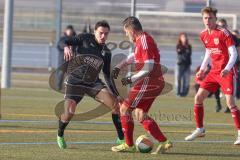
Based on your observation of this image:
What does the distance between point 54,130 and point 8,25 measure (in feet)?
42.9

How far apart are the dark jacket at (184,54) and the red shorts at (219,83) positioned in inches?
511

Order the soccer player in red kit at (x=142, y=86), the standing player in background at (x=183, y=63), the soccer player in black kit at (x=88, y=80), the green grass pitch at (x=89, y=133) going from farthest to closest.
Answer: the standing player in background at (x=183, y=63), the soccer player in black kit at (x=88, y=80), the soccer player in red kit at (x=142, y=86), the green grass pitch at (x=89, y=133)

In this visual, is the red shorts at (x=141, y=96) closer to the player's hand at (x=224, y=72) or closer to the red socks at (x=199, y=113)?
the player's hand at (x=224, y=72)

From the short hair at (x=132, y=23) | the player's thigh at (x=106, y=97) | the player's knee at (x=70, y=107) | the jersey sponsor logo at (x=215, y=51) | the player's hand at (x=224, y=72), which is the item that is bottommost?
the player's knee at (x=70, y=107)

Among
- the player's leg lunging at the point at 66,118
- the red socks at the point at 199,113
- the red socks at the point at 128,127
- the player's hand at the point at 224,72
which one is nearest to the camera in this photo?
the red socks at the point at 128,127

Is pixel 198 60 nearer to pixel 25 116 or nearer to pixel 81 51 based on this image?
pixel 25 116

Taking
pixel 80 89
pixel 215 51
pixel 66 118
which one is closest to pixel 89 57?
pixel 80 89

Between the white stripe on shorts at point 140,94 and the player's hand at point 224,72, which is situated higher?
the player's hand at point 224,72

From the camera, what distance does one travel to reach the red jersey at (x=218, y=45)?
13.7 meters

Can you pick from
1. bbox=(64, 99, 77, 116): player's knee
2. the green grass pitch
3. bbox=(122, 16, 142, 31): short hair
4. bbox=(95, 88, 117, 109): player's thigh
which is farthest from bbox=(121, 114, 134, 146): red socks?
bbox=(122, 16, 142, 31): short hair

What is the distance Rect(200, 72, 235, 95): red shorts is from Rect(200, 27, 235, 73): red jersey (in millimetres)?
119

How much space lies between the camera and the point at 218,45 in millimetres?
13844

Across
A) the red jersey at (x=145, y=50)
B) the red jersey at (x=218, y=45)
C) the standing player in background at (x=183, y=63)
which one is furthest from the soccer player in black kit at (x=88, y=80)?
the standing player in background at (x=183, y=63)

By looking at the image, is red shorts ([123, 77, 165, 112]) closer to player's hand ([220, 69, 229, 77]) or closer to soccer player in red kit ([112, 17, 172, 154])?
soccer player in red kit ([112, 17, 172, 154])
